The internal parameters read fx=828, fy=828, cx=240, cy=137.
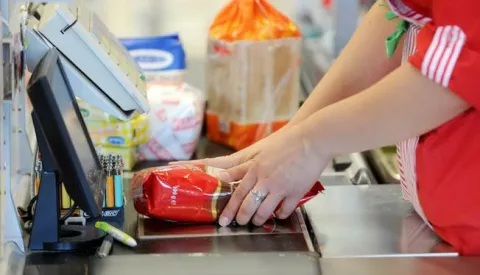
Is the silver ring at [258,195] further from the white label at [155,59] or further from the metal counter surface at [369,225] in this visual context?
the white label at [155,59]

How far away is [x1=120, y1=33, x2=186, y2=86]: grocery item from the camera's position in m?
1.77

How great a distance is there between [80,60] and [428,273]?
52 centimetres

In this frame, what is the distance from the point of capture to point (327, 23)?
261cm

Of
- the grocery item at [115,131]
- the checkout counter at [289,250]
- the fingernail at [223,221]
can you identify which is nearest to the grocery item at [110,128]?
the grocery item at [115,131]

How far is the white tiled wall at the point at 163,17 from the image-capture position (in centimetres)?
275

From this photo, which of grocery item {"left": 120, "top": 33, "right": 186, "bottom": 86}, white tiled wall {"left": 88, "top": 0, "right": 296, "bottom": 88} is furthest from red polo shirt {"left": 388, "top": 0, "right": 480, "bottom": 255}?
white tiled wall {"left": 88, "top": 0, "right": 296, "bottom": 88}

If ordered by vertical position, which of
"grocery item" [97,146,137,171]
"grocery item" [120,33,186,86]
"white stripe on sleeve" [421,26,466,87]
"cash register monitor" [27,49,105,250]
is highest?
"white stripe on sleeve" [421,26,466,87]

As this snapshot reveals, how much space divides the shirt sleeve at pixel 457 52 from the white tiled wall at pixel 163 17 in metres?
1.64

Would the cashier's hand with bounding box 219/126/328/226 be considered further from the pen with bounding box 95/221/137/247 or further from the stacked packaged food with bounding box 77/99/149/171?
the stacked packaged food with bounding box 77/99/149/171

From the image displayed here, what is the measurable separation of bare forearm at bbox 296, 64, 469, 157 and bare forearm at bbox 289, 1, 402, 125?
24 centimetres

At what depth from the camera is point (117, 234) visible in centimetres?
105

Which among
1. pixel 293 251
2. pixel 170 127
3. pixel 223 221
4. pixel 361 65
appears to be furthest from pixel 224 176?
pixel 170 127

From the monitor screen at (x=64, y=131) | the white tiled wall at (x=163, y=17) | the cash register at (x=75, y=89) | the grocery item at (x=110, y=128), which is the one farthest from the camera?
the white tiled wall at (x=163, y=17)

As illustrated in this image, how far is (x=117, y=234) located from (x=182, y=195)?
0.11 metres
